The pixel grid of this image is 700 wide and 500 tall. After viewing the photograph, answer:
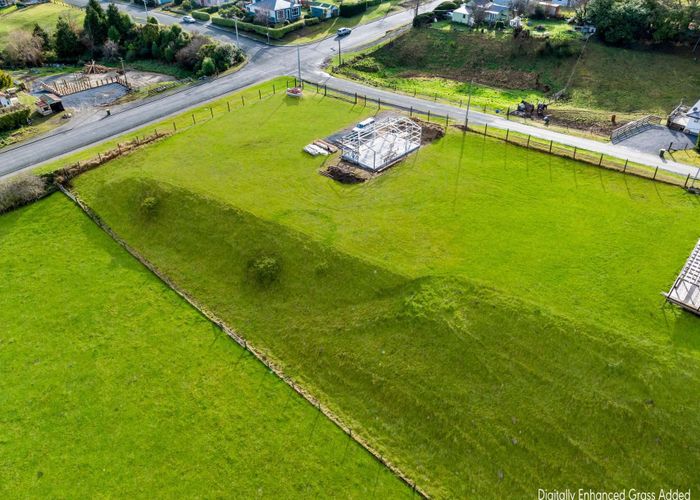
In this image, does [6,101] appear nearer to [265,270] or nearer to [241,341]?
[265,270]

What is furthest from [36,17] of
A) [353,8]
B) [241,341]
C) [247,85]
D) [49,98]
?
[241,341]

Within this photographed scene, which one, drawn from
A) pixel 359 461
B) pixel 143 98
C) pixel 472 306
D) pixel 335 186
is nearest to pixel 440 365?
pixel 472 306

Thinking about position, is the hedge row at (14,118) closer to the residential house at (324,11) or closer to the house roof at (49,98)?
the house roof at (49,98)

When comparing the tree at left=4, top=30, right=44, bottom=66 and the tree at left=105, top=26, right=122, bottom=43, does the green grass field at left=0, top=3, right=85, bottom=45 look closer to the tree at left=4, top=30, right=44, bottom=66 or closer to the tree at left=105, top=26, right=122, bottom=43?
the tree at left=4, top=30, right=44, bottom=66

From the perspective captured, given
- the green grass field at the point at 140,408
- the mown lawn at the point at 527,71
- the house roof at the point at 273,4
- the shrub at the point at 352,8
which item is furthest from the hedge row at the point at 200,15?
the green grass field at the point at 140,408

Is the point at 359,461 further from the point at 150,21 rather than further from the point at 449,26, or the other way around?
the point at 150,21

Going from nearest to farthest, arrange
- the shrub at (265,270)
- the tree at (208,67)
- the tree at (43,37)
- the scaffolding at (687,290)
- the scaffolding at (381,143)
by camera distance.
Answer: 1. the scaffolding at (687,290)
2. the shrub at (265,270)
3. the scaffolding at (381,143)
4. the tree at (208,67)
5. the tree at (43,37)
